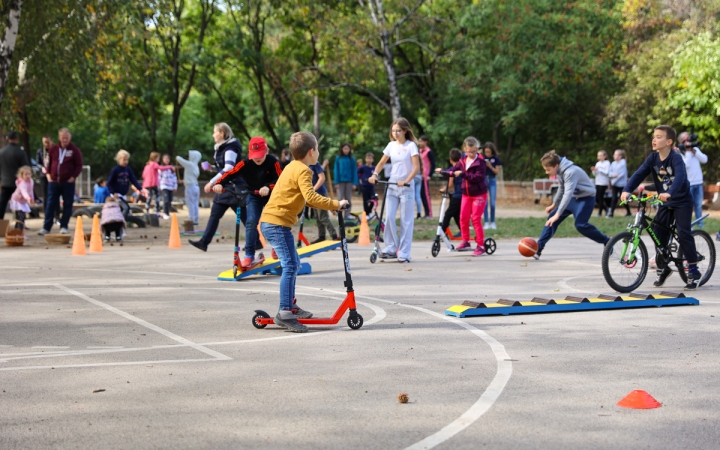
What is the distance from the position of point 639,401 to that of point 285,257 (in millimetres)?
3669

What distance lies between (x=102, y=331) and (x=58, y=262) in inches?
266

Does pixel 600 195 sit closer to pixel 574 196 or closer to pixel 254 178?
pixel 574 196

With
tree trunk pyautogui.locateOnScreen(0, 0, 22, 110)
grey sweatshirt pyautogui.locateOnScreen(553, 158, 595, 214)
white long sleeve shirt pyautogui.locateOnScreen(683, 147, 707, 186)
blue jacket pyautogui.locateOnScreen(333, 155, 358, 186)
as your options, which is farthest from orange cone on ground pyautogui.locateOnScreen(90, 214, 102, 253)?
Answer: white long sleeve shirt pyautogui.locateOnScreen(683, 147, 707, 186)

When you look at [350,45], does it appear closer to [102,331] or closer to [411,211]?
[411,211]

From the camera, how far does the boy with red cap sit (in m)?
11.7

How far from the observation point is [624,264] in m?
11.1

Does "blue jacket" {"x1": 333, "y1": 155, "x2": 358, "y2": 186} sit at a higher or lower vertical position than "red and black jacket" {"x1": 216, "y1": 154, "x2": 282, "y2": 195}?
higher

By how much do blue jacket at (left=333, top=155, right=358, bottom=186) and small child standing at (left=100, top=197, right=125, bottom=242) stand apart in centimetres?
538

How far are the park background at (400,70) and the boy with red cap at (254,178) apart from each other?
10260 mm

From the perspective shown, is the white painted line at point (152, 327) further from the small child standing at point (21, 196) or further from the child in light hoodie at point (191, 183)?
the child in light hoodie at point (191, 183)

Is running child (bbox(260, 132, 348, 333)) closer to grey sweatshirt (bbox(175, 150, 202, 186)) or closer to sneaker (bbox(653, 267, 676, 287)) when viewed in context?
sneaker (bbox(653, 267, 676, 287))

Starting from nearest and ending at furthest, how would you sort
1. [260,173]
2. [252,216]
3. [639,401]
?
[639,401], [260,173], [252,216]

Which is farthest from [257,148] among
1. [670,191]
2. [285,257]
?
[670,191]

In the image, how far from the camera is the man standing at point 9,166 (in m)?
20.0
